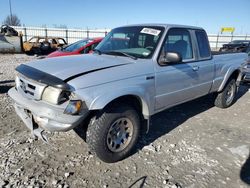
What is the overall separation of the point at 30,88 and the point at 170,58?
2075 mm

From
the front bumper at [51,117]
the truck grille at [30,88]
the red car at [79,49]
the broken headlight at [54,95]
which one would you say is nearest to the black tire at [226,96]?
the front bumper at [51,117]

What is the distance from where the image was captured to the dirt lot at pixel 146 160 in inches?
115

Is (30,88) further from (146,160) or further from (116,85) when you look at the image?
(146,160)

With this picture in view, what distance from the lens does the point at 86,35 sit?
27578mm

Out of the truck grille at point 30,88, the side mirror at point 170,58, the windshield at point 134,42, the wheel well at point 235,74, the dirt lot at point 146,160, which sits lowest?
the dirt lot at point 146,160

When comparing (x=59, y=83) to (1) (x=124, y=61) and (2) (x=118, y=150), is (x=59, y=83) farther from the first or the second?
(2) (x=118, y=150)

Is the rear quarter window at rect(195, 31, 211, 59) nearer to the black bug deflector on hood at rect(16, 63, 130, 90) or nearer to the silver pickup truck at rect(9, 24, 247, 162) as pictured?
the silver pickup truck at rect(9, 24, 247, 162)

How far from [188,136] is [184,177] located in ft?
4.27

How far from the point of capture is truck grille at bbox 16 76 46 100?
2799mm

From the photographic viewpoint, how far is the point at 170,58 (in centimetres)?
349

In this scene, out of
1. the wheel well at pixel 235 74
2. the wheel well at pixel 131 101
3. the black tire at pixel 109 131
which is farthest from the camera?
the wheel well at pixel 235 74

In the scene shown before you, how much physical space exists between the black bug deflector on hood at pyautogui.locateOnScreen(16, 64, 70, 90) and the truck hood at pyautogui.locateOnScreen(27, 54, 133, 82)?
8cm

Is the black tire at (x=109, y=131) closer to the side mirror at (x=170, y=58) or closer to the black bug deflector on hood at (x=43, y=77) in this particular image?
the black bug deflector on hood at (x=43, y=77)

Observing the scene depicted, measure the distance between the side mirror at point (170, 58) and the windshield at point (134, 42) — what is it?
21 centimetres
